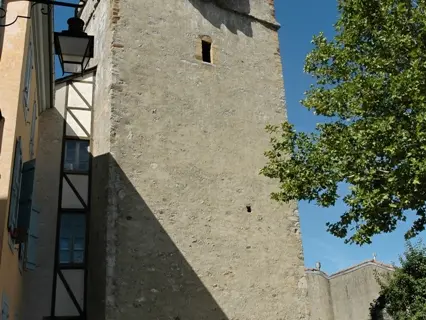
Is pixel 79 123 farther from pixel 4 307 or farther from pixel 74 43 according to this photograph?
pixel 74 43

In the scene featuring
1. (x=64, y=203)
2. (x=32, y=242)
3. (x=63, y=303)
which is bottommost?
(x=63, y=303)

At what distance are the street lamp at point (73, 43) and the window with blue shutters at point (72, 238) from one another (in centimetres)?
563

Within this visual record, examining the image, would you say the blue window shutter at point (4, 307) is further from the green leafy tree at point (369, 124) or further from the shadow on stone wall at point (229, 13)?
the shadow on stone wall at point (229, 13)

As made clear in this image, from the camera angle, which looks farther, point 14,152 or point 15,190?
point 15,190

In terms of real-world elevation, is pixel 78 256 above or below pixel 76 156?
below

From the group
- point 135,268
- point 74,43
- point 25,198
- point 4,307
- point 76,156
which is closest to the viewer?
point 74,43

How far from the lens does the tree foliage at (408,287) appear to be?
42.4 ft

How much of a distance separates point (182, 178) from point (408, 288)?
7.00m

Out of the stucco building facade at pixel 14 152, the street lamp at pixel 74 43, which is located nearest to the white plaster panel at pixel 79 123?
the stucco building facade at pixel 14 152

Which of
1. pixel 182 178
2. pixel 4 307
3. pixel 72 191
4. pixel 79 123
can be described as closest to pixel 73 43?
pixel 4 307

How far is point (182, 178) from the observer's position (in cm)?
1010

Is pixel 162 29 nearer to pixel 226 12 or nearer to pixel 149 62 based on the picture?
pixel 149 62

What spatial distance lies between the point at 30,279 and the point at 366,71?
7.06m

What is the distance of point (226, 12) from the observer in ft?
40.8
